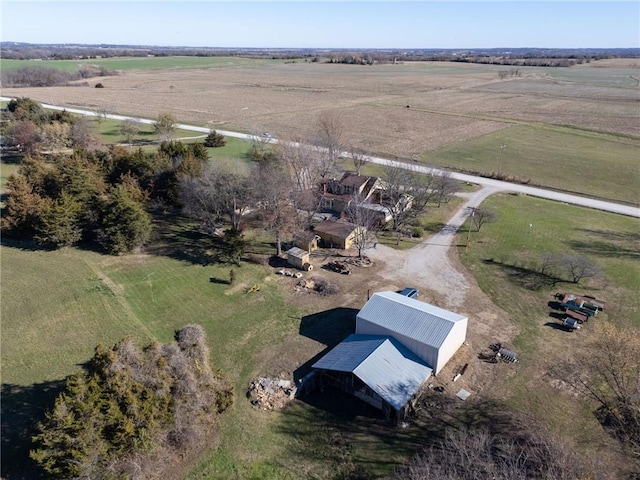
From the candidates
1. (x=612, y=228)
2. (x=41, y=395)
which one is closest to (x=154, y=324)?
(x=41, y=395)

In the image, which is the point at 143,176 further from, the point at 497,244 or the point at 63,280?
the point at 497,244

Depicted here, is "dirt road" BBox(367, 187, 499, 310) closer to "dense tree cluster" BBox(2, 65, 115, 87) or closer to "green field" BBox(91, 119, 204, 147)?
"green field" BBox(91, 119, 204, 147)

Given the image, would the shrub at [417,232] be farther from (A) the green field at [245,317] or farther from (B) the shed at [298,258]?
(B) the shed at [298,258]

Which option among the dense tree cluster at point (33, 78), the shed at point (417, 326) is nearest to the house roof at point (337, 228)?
the shed at point (417, 326)

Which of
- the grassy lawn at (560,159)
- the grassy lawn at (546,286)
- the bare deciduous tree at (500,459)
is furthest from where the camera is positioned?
the grassy lawn at (560,159)

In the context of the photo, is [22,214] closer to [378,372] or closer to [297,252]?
[297,252]

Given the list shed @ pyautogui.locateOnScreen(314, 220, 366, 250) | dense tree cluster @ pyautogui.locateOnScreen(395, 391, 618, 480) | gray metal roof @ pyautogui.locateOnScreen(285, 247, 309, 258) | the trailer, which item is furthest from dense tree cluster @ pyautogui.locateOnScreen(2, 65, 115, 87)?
Answer: the trailer

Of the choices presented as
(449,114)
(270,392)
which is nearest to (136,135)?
(449,114)
